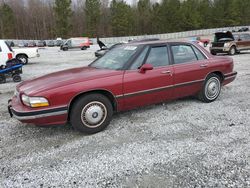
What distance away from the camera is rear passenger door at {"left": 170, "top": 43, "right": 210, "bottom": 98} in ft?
15.8

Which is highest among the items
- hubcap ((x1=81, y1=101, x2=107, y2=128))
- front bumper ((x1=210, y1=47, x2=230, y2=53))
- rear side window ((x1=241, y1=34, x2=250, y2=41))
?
rear side window ((x1=241, y1=34, x2=250, y2=41))

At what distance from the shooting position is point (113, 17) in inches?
2766

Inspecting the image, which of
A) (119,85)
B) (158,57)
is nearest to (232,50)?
(158,57)

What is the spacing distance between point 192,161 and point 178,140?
621 millimetres

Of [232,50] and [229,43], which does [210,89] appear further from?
[232,50]

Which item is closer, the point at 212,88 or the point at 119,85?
the point at 119,85

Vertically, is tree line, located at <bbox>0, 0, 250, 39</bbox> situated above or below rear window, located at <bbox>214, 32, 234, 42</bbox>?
above

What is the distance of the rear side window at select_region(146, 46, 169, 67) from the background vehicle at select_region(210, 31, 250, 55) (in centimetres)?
1287

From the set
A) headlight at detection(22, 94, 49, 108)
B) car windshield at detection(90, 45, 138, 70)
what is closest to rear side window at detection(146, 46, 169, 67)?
car windshield at detection(90, 45, 138, 70)

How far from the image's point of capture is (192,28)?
7156 cm

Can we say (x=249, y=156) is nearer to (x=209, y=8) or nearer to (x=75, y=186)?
(x=75, y=186)

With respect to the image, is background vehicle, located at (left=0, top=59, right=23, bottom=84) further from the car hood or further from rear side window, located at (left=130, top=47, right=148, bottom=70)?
rear side window, located at (left=130, top=47, right=148, bottom=70)

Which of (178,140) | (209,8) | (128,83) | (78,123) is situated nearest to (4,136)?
(78,123)

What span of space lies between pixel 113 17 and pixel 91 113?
70.7 meters
